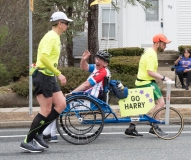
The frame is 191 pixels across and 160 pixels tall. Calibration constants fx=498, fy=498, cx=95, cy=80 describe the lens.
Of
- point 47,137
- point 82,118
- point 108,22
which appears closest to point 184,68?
point 82,118

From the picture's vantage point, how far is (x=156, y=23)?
2184cm

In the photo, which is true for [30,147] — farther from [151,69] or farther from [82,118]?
[151,69]

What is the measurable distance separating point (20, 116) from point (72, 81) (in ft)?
10.1

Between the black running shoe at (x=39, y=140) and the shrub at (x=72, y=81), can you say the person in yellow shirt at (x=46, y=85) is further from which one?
the shrub at (x=72, y=81)

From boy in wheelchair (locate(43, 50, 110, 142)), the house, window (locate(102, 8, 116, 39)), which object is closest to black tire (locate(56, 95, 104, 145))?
boy in wheelchair (locate(43, 50, 110, 142))

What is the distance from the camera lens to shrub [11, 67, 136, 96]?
14.2m

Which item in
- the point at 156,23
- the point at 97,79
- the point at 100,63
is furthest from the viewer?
the point at 156,23

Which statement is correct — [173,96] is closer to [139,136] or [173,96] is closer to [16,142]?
[139,136]

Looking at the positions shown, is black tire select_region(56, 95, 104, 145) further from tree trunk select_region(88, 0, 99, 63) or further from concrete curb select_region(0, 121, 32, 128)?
tree trunk select_region(88, 0, 99, 63)

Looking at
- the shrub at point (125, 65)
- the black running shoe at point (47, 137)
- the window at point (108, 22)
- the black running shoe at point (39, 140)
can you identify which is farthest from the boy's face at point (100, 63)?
the window at point (108, 22)

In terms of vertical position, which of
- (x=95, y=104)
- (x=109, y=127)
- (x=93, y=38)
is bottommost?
(x=109, y=127)

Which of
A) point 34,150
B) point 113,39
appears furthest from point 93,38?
point 34,150

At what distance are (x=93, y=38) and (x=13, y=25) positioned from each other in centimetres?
285

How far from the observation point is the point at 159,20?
21781 mm
